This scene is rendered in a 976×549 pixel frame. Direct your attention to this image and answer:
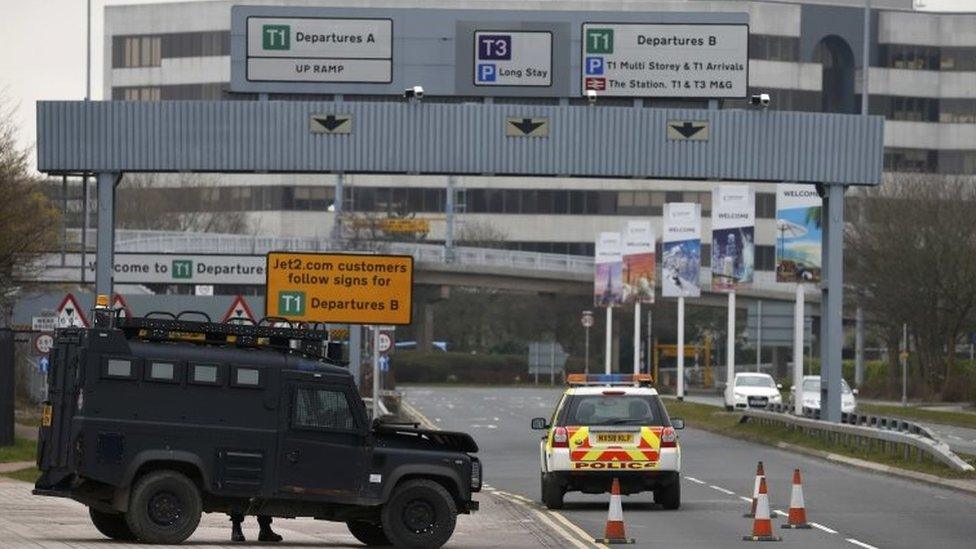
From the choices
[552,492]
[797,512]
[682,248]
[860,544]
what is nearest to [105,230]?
[552,492]

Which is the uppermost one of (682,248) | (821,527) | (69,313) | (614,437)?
(682,248)

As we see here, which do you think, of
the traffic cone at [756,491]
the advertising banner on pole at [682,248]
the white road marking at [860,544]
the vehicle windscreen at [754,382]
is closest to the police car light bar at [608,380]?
the traffic cone at [756,491]

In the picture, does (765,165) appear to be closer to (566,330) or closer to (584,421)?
(584,421)

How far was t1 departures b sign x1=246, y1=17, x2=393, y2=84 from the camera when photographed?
38.7 meters

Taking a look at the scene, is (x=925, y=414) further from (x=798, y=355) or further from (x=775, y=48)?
(x=775, y=48)

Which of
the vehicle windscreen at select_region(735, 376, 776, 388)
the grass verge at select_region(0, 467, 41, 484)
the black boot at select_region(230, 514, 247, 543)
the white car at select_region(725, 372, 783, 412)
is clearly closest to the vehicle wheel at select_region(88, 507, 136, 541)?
the black boot at select_region(230, 514, 247, 543)

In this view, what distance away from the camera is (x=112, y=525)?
19.8 meters

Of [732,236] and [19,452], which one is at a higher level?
[732,236]

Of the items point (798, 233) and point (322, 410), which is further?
point (798, 233)

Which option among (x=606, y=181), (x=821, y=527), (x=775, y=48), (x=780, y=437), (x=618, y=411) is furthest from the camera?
(x=606, y=181)

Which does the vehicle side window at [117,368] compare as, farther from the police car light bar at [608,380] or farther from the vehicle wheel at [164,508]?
the police car light bar at [608,380]

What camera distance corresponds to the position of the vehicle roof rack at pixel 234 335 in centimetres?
1959

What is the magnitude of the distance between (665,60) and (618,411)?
13732 millimetres

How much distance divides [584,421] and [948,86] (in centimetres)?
9620
